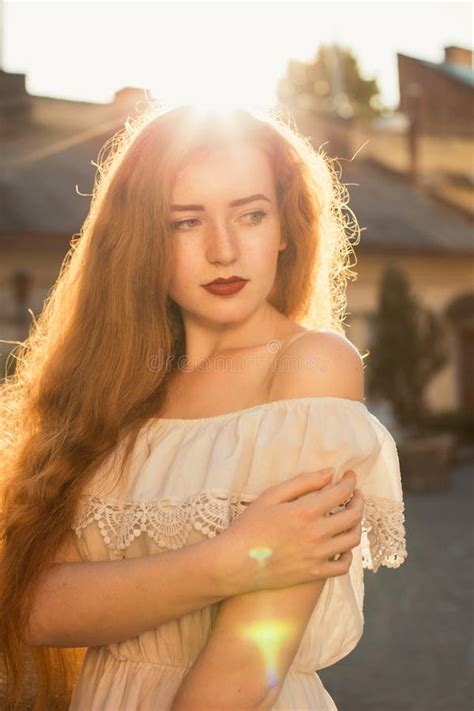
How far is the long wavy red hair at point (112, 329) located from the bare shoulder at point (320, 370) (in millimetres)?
352

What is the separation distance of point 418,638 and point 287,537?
547 cm

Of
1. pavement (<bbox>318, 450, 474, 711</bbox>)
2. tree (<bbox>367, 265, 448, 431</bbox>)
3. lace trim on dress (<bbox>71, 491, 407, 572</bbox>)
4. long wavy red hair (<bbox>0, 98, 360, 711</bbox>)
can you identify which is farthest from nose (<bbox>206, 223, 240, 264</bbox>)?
tree (<bbox>367, 265, 448, 431</bbox>)

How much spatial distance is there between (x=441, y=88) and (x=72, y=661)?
30.8 metres

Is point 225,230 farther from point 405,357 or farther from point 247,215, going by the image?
point 405,357

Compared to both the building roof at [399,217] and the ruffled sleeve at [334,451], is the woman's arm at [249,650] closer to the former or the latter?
the ruffled sleeve at [334,451]

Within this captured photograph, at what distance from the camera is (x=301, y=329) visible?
83.7 inches

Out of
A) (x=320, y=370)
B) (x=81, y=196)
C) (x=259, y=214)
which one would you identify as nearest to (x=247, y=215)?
(x=259, y=214)

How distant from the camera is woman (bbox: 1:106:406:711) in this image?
176 cm

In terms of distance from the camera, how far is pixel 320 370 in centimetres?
190

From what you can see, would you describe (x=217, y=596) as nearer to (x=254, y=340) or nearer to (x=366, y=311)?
(x=254, y=340)

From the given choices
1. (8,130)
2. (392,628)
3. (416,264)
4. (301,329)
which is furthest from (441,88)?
(301,329)

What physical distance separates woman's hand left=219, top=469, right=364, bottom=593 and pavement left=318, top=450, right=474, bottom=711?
4.00 metres

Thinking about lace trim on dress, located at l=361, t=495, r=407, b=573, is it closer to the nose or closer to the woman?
the woman

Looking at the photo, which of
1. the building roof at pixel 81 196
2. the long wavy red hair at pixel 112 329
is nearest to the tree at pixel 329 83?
the building roof at pixel 81 196
